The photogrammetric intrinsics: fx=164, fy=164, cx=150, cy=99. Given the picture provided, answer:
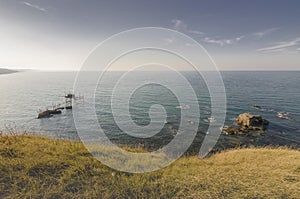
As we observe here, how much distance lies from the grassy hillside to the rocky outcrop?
92.2ft

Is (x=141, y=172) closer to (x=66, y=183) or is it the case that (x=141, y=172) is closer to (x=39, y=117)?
(x=66, y=183)

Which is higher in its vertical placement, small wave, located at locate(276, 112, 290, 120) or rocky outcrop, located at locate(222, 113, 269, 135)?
small wave, located at locate(276, 112, 290, 120)

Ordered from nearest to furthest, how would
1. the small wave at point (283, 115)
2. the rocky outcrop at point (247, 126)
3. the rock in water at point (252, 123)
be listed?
1. the rocky outcrop at point (247, 126)
2. the rock in water at point (252, 123)
3. the small wave at point (283, 115)

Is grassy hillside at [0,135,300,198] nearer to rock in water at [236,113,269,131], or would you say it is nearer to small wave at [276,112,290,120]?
rock in water at [236,113,269,131]

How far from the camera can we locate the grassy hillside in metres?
4.28

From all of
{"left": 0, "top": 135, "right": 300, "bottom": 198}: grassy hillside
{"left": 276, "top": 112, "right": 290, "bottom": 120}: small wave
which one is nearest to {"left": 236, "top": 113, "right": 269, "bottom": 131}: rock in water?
{"left": 276, "top": 112, "right": 290, "bottom": 120}: small wave

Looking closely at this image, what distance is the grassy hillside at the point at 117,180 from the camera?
168 inches

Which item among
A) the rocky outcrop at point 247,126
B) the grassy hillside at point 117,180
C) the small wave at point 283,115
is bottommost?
the rocky outcrop at point 247,126

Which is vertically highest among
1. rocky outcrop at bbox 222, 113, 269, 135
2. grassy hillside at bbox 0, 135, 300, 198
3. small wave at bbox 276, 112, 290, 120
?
grassy hillside at bbox 0, 135, 300, 198

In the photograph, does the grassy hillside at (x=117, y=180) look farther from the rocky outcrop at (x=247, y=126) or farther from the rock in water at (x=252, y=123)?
the rock in water at (x=252, y=123)

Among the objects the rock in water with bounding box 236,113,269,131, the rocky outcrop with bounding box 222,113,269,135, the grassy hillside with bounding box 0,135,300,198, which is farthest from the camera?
the rock in water with bounding box 236,113,269,131

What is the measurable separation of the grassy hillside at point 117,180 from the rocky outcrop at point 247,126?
92.2 ft

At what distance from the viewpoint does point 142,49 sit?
25.7ft

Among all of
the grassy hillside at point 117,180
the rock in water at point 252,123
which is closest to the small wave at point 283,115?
the rock in water at point 252,123
